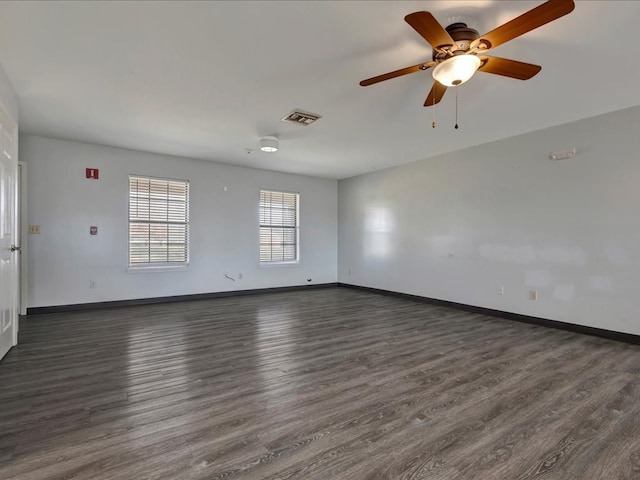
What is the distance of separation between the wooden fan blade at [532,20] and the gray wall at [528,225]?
2.55m

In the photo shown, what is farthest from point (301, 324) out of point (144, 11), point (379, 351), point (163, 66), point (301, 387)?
point (144, 11)

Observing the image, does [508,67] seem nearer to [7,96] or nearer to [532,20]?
[532,20]

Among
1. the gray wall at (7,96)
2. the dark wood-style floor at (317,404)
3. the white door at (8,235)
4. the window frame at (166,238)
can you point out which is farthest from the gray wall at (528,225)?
the white door at (8,235)

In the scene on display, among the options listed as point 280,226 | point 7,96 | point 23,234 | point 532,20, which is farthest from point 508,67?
point 23,234

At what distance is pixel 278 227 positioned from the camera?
269 inches

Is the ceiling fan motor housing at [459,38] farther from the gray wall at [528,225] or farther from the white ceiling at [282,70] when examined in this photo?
the gray wall at [528,225]

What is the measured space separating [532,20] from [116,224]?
18.4ft

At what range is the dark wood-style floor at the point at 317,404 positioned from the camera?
157 cm

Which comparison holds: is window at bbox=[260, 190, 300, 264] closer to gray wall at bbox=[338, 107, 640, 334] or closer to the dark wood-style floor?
gray wall at bbox=[338, 107, 640, 334]

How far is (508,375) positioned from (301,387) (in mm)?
1692

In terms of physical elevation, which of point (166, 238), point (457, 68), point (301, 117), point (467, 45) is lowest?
point (166, 238)

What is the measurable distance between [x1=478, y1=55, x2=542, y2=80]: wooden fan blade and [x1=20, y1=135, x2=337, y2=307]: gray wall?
15.9 feet

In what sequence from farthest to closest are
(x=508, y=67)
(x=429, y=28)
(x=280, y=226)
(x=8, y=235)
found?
(x=280, y=226) < (x=8, y=235) < (x=508, y=67) < (x=429, y=28)

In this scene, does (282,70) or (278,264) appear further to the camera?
(278,264)
